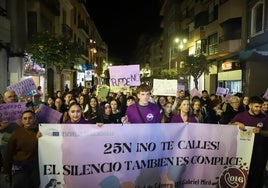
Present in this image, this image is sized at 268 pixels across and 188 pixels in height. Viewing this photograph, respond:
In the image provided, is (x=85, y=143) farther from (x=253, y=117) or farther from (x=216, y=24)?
(x=216, y=24)

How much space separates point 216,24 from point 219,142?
32.5m

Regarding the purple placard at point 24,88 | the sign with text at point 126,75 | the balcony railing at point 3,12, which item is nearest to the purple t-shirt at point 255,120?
the sign with text at point 126,75

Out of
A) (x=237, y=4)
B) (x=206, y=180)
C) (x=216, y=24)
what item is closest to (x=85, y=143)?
(x=206, y=180)

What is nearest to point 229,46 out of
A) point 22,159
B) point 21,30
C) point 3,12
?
point 21,30

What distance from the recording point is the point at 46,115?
7117 millimetres

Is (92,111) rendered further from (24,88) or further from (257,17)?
(257,17)

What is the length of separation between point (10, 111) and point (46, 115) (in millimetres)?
1088

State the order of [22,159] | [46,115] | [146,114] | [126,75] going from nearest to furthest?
[22,159] → [146,114] → [46,115] → [126,75]

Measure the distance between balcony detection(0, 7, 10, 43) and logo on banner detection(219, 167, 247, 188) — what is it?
18.0m

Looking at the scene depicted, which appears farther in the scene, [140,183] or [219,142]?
[219,142]

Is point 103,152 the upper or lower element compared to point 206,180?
upper

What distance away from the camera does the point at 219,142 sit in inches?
239

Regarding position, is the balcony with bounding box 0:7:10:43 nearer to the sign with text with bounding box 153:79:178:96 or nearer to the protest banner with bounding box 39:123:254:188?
the sign with text with bounding box 153:79:178:96

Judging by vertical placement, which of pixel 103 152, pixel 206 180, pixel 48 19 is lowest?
pixel 206 180
